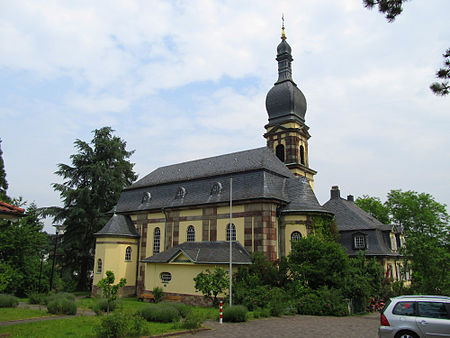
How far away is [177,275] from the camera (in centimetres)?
2641

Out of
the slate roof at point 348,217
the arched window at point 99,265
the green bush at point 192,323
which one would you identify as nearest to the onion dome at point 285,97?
the slate roof at point 348,217

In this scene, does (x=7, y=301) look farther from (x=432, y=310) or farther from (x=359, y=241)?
(x=359, y=241)

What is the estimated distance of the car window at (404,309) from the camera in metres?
10.1

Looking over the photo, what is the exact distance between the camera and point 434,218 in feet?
148

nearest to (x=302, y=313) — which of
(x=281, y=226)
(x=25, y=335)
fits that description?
(x=281, y=226)

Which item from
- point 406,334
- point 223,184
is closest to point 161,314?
point 406,334

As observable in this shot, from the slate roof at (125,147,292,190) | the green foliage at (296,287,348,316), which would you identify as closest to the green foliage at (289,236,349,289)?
the green foliage at (296,287,348,316)

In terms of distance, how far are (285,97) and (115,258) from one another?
24065 mm

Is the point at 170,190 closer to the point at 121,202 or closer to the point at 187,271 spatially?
the point at 121,202

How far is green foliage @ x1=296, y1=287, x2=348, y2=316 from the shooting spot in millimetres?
19172

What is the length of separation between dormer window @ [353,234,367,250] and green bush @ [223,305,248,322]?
17590mm

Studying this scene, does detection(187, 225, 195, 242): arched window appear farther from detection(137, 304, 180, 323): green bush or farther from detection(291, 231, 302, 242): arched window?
detection(137, 304, 180, 323): green bush

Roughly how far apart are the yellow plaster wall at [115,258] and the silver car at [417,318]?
2684 centimetres

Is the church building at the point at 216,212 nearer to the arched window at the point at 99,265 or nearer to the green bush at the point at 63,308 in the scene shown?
the arched window at the point at 99,265
